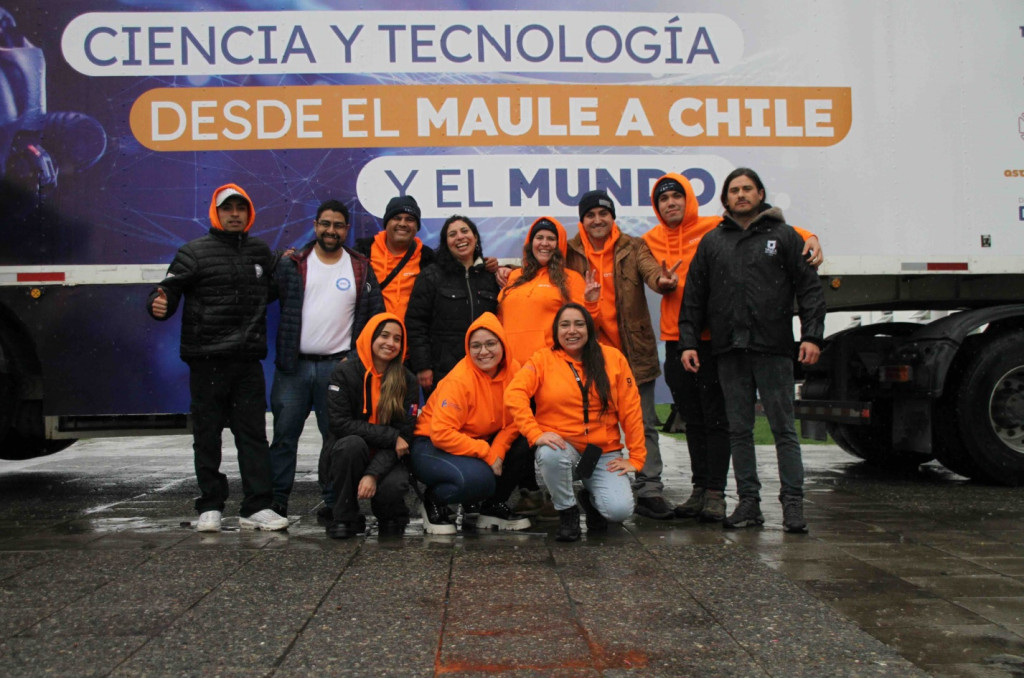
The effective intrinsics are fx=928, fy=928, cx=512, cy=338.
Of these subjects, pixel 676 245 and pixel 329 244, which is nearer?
pixel 329 244

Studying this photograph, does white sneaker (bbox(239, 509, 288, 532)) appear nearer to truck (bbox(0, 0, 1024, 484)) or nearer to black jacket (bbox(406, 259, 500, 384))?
black jacket (bbox(406, 259, 500, 384))

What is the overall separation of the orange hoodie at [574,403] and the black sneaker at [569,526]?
351mm

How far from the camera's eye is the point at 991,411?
6555 millimetres

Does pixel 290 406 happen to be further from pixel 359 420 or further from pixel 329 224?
pixel 329 224

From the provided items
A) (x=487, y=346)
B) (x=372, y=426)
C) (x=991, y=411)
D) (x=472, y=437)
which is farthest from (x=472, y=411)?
(x=991, y=411)

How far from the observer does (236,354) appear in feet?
16.3

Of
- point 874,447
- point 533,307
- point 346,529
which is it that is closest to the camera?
point 346,529

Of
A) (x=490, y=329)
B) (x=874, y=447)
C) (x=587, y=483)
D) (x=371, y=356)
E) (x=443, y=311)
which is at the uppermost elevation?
(x=443, y=311)

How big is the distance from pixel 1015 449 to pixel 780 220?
301 cm

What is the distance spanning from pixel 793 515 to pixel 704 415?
0.77 metres

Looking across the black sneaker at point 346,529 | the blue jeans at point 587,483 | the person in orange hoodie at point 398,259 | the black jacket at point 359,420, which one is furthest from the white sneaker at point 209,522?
the blue jeans at point 587,483

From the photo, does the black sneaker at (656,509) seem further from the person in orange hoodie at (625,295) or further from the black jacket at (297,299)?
the black jacket at (297,299)

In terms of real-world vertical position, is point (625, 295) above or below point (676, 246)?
below

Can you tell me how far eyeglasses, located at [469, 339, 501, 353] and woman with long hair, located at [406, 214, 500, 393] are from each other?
49 cm
